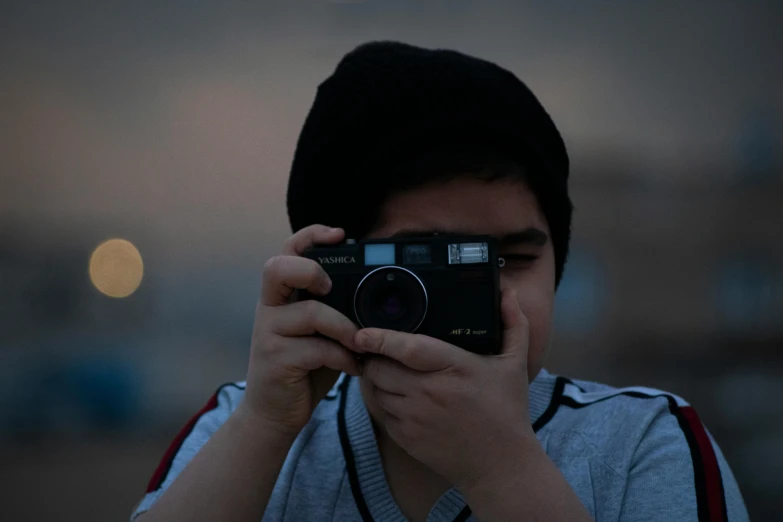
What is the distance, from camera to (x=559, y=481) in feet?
1.57

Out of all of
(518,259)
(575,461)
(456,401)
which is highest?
(518,259)

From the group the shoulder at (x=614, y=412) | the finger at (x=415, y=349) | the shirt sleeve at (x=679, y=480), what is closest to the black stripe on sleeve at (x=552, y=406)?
the shoulder at (x=614, y=412)

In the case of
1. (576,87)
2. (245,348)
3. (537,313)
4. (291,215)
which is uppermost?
(576,87)

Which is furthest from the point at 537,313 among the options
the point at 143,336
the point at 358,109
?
the point at 143,336

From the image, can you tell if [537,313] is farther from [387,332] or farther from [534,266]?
[387,332]

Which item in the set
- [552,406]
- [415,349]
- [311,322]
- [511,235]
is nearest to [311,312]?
[311,322]

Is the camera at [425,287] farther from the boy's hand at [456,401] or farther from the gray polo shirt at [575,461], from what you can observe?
the gray polo shirt at [575,461]

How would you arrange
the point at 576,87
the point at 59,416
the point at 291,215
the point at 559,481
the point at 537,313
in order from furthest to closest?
the point at 59,416 < the point at 576,87 < the point at 291,215 < the point at 537,313 < the point at 559,481

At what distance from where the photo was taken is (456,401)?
0.48 meters

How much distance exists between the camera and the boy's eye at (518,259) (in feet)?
1.96

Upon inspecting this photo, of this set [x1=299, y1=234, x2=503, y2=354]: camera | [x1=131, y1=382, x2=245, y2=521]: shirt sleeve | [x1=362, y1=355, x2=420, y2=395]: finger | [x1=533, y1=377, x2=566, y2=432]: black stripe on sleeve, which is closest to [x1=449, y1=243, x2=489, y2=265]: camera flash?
[x1=299, y1=234, x2=503, y2=354]: camera

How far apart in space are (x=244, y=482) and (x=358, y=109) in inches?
14.9

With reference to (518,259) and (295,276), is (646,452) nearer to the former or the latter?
(518,259)

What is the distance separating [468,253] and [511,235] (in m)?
0.08
